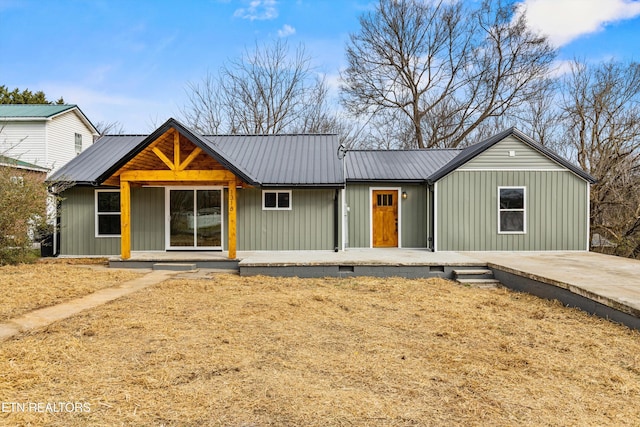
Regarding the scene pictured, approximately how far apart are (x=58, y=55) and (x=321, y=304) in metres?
19.1

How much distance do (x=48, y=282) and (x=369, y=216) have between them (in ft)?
26.3

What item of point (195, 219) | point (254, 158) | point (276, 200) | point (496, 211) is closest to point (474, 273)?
point (496, 211)

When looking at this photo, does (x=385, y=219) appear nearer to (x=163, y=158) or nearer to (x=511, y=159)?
(x=511, y=159)

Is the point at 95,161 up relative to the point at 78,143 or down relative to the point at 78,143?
down

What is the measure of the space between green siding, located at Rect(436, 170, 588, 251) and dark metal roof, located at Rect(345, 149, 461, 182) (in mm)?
1193

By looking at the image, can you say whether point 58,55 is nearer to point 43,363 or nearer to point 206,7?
point 206,7

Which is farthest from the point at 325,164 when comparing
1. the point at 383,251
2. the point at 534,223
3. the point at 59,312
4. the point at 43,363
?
the point at 43,363

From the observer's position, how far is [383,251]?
36.1 ft

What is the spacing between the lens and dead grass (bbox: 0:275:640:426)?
2.88 meters

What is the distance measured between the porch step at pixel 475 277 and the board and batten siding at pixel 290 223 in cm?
366

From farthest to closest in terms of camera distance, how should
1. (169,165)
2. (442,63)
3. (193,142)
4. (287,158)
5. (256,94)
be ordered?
1. (256,94)
2. (442,63)
3. (287,158)
4. (169,165)
5. (193,142)

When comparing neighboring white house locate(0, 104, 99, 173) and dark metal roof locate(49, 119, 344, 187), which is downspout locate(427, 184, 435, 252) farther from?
neighboring white house locate(0, 104, 99, 173)

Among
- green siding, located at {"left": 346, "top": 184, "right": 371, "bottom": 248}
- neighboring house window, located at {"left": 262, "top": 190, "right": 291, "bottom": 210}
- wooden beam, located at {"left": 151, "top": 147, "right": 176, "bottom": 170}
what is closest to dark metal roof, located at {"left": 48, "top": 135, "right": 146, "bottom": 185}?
wooden beam, located at {"left": 151, "top": 147, "right": 176, "bottom": 170}

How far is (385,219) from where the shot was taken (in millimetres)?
11984
